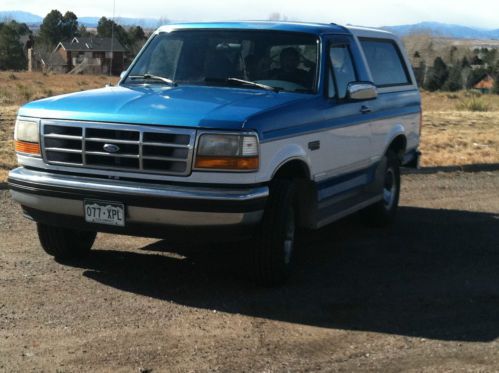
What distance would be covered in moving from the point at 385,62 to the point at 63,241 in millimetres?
4016

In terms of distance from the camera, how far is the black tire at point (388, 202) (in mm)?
8094

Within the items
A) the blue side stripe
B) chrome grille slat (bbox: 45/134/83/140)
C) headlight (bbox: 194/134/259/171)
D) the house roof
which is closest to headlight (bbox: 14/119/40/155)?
chrome grille slat (bbox: 45/134/83/140)

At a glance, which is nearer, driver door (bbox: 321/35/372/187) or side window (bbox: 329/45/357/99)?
driver door (bbox: 321/35/372/187)

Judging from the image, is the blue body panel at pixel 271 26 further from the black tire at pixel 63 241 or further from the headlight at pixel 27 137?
the black tire at pixel 63 241

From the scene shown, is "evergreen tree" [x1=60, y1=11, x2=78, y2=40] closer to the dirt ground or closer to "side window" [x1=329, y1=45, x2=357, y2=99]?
the dirt ground

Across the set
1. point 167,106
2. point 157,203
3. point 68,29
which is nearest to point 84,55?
point 68,29

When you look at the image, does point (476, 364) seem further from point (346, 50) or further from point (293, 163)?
point (346, 50)

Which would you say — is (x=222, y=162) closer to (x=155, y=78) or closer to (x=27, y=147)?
(x=27, y=147)

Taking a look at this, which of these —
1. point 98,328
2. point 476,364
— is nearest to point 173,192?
point 98,328

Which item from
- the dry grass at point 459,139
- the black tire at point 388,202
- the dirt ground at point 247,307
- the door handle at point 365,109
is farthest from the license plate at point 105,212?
the dry grass at point 459,139

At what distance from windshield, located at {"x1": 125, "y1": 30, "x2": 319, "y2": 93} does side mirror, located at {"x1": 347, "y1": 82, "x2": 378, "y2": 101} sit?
349 millimetres

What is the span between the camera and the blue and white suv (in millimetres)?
5195

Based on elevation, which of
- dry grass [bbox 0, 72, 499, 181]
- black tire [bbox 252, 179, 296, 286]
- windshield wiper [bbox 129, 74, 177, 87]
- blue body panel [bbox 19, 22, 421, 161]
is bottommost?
dry grass [bbox 0, 72, 499, 181]

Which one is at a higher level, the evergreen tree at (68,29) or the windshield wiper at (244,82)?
the windshield wiper at (244,82)
